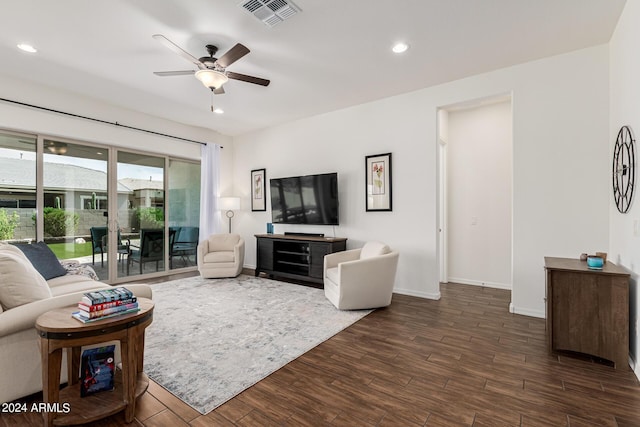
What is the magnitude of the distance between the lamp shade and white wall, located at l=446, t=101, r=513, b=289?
4.01m

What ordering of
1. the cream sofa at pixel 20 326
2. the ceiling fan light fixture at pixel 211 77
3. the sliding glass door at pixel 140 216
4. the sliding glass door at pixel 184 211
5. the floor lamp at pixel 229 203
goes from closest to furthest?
the cream sofa at pixel 20 326, the ceiling fan light fixture at pixel 211 77, the sliding glass door at pixel 140 216, the sliding glass door at pixel 184 211, the floor lamp at pixel 229 203

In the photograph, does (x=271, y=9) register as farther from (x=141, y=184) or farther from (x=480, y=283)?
(x=480, y=283)

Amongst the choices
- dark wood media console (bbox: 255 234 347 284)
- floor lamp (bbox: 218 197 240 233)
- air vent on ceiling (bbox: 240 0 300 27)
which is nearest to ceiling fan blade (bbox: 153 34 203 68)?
air vent on ceiling (bbox: 240 0 300 27)

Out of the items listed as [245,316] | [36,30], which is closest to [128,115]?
[36,30]

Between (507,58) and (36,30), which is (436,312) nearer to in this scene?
(507,58)

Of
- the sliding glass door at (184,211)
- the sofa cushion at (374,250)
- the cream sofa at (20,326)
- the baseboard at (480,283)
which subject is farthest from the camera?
the sliding glass door at (184,211)

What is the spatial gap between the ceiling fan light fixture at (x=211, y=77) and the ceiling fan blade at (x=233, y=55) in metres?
0.10

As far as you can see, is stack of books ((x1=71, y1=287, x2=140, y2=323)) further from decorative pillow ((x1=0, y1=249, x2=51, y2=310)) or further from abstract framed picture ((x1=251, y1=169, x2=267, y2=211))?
abstract framed picture ((x1=251, y1=169, x2=267, y2=211))

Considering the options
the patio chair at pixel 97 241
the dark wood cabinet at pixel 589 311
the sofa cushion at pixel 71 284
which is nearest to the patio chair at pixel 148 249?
the patio chair at pixel 97 241

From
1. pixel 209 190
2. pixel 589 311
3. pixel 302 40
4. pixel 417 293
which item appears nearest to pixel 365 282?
pixel 417 293

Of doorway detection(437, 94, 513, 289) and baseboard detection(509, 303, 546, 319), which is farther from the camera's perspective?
doorway detection(437, 94, 513, 289)

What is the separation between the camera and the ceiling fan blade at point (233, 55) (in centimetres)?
266

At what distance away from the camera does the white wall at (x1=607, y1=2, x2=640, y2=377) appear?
222 cm

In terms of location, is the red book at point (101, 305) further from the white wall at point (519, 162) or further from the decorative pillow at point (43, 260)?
the white wall at point (519, 162)
